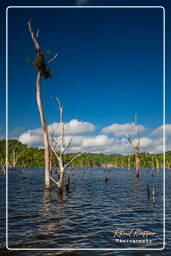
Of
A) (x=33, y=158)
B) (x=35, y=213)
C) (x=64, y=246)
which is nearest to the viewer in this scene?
(x=64, y=246)

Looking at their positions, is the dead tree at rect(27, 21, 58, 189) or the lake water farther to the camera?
the dead tree at rect(27, 21, 58, 189)

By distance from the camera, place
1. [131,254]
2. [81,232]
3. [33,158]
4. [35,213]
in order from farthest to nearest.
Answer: [33,158], [35,213], [81,232], [131,254]

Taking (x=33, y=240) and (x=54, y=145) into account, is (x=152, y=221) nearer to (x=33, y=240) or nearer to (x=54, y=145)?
(x=33, y=240)

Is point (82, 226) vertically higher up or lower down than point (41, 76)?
lower down

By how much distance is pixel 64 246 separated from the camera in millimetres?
10562

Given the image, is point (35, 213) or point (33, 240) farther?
point (35, 213)

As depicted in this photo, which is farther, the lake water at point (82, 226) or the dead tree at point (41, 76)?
the dead tree at point (41, 76)

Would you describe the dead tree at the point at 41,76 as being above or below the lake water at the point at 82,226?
above

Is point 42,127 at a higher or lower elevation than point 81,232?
higher

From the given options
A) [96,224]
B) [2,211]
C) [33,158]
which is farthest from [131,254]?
[33,158]

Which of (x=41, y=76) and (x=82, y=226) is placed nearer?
(x=82, y=226)

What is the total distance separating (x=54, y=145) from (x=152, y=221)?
12.7 metres

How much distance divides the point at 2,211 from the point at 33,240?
7816 mm

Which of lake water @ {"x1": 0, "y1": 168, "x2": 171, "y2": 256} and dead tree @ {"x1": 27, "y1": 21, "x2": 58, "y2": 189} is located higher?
dead tree @ {"x1": 27, "y1": 21, "x2": 58, "y2": 189}
